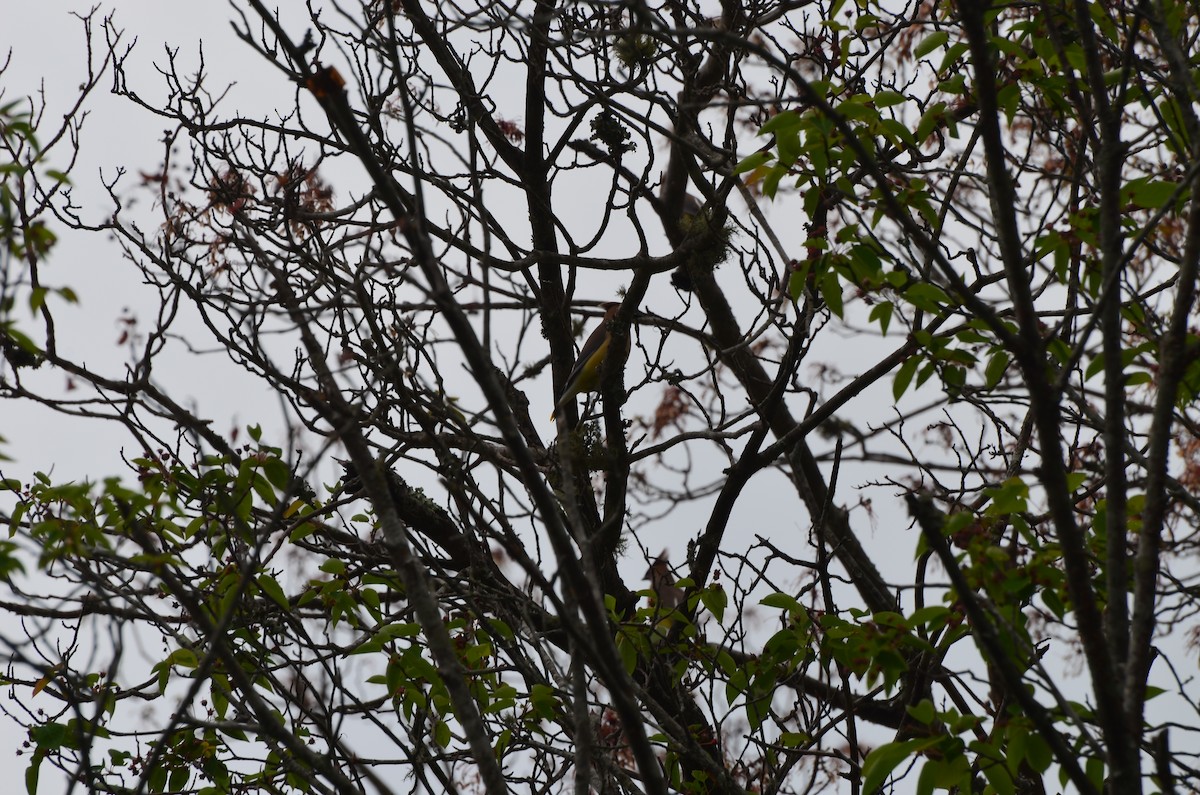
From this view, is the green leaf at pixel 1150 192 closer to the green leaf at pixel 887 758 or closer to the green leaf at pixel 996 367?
the green leaf at pixel 996 367

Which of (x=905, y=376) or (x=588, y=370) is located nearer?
(x=905, y=376)

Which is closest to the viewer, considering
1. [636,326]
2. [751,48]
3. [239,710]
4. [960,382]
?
[751,48]

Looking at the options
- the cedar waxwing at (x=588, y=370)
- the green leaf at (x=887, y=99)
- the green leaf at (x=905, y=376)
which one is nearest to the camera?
the green leaf at (x=905, y=376)

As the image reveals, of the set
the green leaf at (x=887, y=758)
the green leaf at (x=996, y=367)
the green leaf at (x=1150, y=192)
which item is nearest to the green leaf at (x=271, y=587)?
the green leaf at (x=887, y=758)

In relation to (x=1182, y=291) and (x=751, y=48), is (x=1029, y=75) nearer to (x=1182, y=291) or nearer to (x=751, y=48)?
(x=1182, y=291)

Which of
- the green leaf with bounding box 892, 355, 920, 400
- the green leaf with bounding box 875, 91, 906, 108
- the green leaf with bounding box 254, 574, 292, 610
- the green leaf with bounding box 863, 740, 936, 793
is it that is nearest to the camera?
the green leaf with bounding box 863, 740, 936, 793

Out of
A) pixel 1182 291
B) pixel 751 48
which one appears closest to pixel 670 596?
pixel 1182 291

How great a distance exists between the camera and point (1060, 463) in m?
2.48

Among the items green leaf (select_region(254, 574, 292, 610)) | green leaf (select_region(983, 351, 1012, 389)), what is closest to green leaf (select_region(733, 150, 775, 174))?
green leaf (select_region(983, 351, 1012, 389))

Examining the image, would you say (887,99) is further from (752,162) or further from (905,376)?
(905,376)

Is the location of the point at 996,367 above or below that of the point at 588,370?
below

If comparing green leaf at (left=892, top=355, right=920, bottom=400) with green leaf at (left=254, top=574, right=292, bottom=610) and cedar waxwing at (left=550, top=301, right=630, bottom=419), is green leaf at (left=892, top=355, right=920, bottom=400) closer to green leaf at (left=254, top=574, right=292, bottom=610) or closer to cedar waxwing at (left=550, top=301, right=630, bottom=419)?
green leaf at (left=254, top=574, right=292, bottom=610)

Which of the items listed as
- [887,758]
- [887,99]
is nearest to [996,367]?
[887,99]

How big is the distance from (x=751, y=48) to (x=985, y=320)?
89 centimetres
